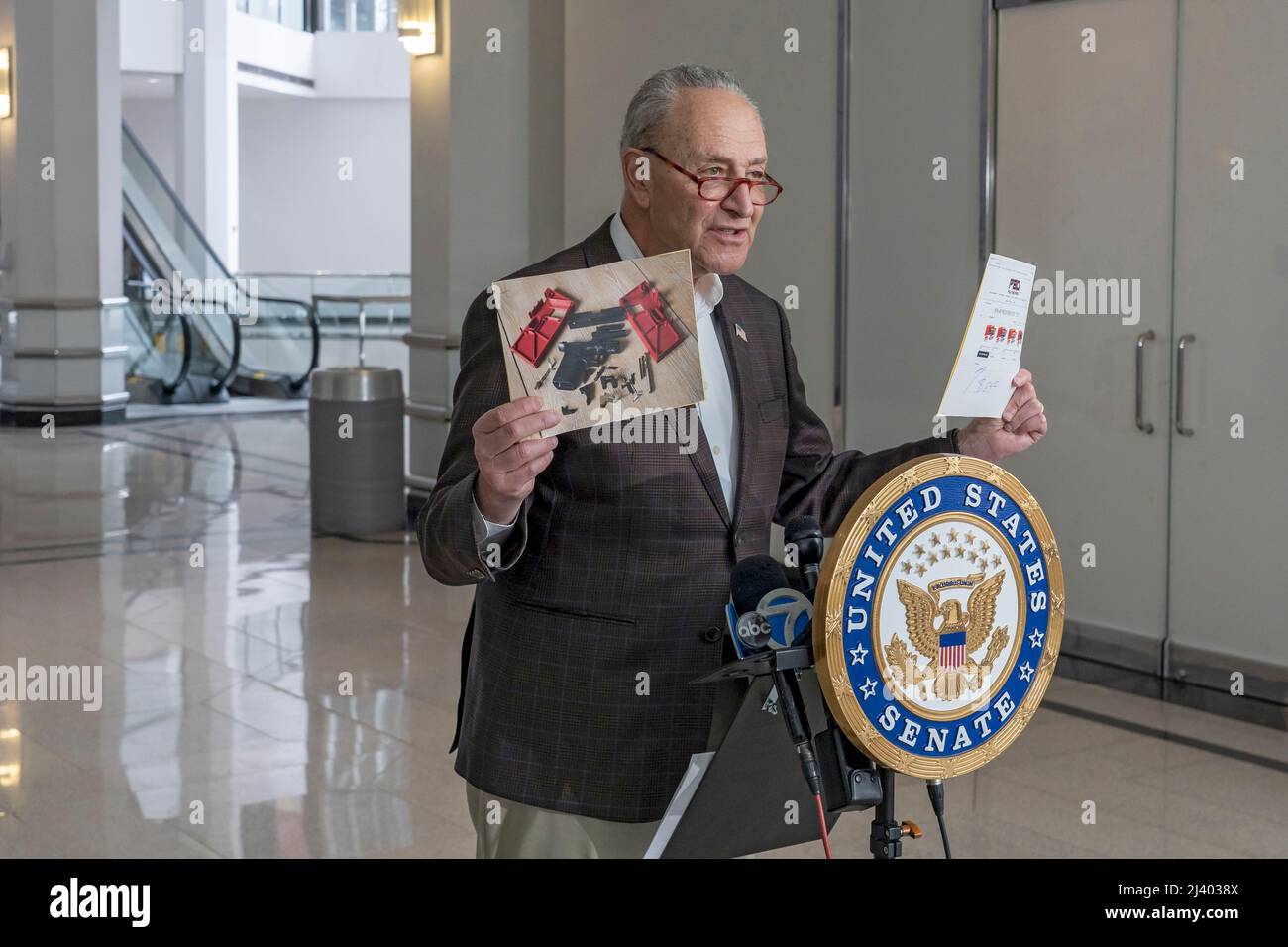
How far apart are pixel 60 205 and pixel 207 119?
9.74 meters

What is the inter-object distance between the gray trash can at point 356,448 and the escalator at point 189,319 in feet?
23.9

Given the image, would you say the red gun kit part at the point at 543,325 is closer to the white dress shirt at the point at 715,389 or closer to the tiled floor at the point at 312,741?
the white dress shirt at the point at 715,389

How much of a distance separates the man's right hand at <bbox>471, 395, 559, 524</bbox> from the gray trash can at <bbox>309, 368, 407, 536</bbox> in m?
6.87

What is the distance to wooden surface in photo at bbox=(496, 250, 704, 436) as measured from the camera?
1453 mm

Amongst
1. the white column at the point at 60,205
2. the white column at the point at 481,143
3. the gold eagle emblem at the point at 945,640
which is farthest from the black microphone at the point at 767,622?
Result: the white column at the point at 60,205

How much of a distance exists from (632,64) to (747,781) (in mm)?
6510

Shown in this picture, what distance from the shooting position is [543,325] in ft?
4.80

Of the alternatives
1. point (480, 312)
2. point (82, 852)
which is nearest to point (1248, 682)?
point (82, 852)

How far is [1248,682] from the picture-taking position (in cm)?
513

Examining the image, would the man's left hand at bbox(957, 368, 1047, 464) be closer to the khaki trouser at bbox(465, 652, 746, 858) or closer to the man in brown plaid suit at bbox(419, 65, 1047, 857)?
the man in brown plaid suit at bbox(419, 65, 1047, 857)

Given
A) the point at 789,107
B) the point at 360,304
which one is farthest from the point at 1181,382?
the point at 360,304

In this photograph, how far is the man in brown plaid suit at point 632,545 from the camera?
1809mm
